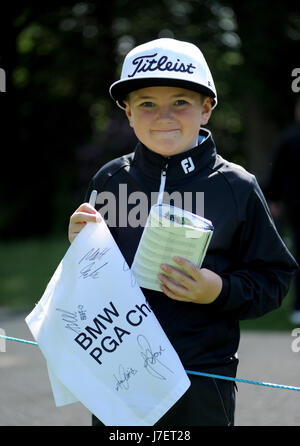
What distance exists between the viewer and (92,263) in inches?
88.5

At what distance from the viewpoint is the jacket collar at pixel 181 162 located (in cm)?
238

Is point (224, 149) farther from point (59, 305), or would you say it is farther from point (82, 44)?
point (59, 305)

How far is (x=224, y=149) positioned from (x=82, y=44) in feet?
18.7

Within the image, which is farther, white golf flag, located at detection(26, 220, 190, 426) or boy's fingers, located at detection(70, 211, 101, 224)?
boy's fingers, located at detection(70, 211, 101, 224)

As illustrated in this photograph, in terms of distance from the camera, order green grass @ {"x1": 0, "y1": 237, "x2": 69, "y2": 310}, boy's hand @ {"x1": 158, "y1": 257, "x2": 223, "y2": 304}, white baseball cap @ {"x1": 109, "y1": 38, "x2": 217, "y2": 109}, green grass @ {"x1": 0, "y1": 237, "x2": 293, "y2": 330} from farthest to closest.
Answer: green grass @ {"x1": 0, "y1": 237, "x2": 69, "y2": 310} → green grass @ {"x1": 0, "y1": 237, "x2": 293, "y2": 330} → white baseball cap @ {"x1": 109, "y1": 38, "x2": 217, "y2": 109} → boy's hand @ {"x1": 158, "y1": 257, "x2": 223, "y2": 304}

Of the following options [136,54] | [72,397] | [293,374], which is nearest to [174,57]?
[136,54]

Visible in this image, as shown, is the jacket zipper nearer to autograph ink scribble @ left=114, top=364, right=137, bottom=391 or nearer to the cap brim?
the cap brim

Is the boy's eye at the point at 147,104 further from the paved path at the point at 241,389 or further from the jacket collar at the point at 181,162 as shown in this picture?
the paved path at the point at 241,389

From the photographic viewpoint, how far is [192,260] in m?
2.15

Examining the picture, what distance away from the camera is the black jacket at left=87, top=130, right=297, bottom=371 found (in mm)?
2320

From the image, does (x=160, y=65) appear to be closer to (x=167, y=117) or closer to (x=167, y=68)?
(x=167, y=68)

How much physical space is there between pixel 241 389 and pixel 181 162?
3159mm

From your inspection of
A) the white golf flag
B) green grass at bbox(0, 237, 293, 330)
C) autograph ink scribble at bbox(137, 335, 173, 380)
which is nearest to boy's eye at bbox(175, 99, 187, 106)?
the white golf flag

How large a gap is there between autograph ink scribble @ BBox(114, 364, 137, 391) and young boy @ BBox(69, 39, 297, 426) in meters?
0.19
